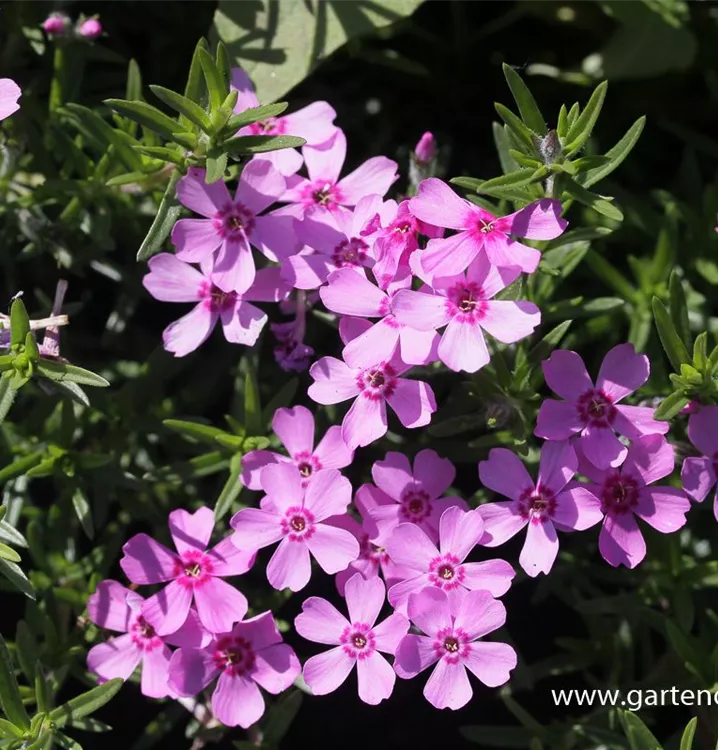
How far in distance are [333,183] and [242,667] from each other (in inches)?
58.3

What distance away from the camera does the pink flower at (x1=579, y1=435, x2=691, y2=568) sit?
2572 millimetres

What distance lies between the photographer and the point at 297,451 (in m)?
2.79

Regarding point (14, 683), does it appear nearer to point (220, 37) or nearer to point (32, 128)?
point (32, 128)

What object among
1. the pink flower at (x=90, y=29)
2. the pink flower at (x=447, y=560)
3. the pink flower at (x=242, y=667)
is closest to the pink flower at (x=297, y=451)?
the pink flower at (x=447, y=560)

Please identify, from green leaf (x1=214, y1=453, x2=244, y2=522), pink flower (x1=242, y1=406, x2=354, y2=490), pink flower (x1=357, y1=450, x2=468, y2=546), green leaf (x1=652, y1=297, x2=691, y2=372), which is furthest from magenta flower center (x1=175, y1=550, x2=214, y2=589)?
green leaf (x1=652, y1=297, x2=691, y2=372)

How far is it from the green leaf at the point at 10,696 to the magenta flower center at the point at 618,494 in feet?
5.83

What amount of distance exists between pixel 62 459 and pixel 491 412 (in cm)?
141

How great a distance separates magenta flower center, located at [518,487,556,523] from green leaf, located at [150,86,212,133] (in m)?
1.36

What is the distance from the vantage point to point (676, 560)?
311cm

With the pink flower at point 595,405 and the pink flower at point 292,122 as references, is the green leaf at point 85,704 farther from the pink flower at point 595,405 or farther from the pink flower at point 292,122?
the pink flower at point 292,122

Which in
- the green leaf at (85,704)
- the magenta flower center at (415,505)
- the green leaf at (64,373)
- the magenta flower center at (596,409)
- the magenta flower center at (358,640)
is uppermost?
the green leaf at (64,373)

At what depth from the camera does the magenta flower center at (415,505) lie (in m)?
2.69

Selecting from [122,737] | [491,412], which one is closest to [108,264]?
[491,412]

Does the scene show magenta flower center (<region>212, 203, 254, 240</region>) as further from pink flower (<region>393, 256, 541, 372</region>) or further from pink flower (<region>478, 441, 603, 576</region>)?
pink flower (<region>478, 441, 603, 576</region>)
